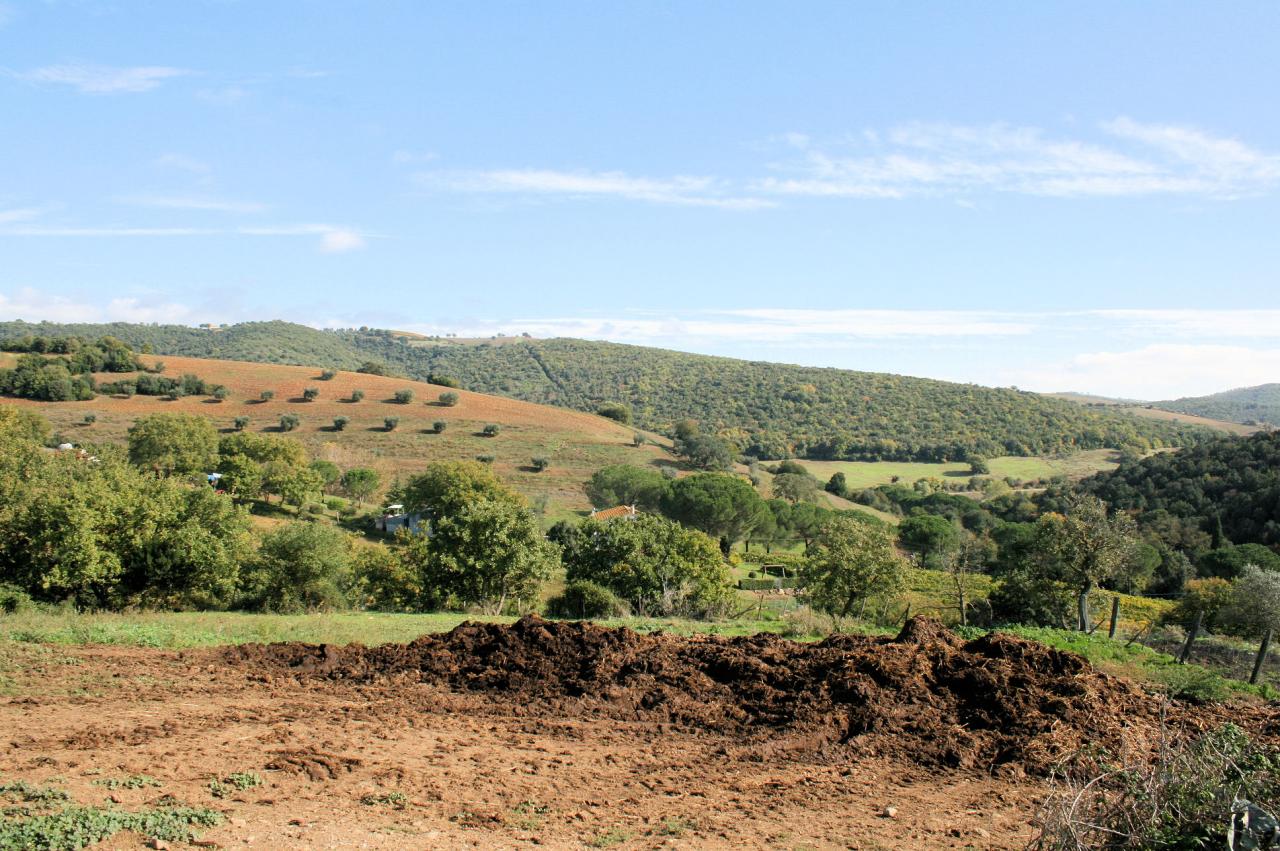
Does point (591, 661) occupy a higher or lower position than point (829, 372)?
lower

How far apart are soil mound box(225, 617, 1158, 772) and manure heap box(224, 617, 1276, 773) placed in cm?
2

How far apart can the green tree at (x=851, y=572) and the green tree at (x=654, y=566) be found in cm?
320

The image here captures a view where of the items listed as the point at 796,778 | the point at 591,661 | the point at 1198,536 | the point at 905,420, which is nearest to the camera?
the point at 796,778

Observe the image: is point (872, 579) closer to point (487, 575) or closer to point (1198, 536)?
point (487, 575)

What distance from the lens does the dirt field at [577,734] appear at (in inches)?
280

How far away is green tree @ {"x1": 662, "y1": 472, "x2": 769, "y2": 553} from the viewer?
185ft

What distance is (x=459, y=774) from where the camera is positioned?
817 cm

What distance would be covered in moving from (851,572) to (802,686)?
53.7 feet

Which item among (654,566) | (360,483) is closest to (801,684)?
(654,566)

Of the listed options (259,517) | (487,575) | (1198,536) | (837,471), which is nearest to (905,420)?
(837,471)

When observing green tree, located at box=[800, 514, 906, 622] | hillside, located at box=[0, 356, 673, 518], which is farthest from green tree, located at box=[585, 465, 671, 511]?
green tree, located at box=[800, 514, 906, 622]

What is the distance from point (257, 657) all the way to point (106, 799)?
620cm

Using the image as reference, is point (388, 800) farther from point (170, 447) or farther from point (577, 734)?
point (170, 447)

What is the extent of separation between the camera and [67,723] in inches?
356
